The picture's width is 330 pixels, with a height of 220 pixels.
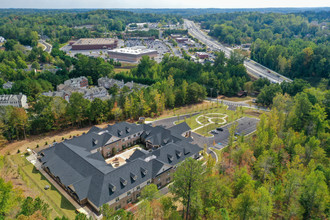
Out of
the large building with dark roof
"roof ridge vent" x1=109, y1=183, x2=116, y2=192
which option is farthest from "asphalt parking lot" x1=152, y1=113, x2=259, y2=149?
"roof ridge vent" x1=109, y1=183, x2=116, y2=192

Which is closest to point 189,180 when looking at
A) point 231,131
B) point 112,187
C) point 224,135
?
point 112,187

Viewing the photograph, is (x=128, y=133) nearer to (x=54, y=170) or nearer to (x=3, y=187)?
(x=54, y=170)

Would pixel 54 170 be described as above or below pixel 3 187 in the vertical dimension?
below

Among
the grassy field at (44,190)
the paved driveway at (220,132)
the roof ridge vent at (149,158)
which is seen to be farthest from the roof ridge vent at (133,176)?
the paved driveway at (220,132)

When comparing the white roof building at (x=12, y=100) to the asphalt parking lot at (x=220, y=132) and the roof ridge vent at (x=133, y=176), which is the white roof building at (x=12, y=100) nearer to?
the asphalt parking lot at (x=220, y=132)

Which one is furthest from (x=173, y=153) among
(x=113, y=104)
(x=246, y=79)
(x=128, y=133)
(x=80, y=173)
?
(x=246, y=79)

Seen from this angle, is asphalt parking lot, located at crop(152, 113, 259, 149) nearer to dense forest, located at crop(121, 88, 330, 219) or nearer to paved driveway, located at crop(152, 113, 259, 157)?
paved driveway, located at crop(152, 113, 259, 157)
